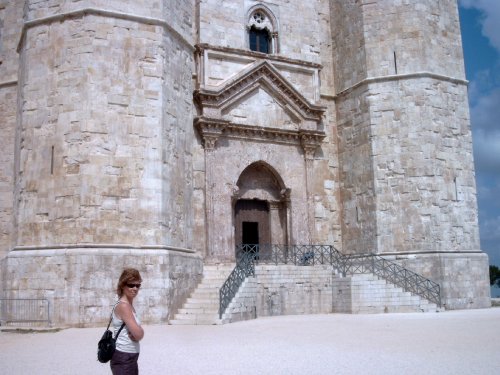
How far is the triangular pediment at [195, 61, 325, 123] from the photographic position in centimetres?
1853

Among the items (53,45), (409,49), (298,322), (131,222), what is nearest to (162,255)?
(131,222)

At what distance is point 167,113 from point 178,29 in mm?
2699

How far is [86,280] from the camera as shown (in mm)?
13617

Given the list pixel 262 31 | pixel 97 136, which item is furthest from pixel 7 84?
pixel 262 31

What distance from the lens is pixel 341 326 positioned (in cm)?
1192

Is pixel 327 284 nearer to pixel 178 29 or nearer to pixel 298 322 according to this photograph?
pixel 298 322

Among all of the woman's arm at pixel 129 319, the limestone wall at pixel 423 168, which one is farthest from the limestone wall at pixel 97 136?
the woman's arm at pixel 129 319

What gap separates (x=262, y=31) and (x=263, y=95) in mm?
2484

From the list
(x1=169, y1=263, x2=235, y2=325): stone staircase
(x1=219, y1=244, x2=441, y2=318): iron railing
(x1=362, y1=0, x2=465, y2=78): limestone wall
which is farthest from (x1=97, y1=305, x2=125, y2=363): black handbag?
(x1=362, y1=0, x2=465, y2=78): limestone wall

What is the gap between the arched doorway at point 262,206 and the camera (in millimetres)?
19609

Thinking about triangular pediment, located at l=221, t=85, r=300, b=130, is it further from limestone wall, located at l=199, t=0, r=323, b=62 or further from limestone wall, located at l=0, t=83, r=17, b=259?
limestone wall, located at l=0, t=83, r=17, b=259

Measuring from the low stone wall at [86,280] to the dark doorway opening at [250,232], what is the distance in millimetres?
5214

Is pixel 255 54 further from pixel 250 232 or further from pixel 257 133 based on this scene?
pixel 250 232

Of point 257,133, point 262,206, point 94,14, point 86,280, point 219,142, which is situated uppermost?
point 94,14
